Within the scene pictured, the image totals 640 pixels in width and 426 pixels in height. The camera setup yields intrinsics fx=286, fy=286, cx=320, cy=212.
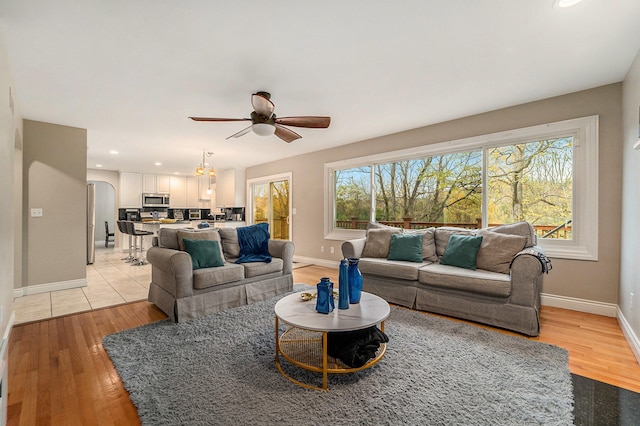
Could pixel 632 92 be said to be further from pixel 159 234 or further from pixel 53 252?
pixel 53 252

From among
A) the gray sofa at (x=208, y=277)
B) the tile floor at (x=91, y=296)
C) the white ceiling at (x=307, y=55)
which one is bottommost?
the tile floor at (x=91, y=296)

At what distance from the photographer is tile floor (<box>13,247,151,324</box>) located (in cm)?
325

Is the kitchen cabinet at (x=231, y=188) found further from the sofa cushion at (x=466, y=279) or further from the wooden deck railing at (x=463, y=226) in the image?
the sofa cushion at (x=466, y=279)

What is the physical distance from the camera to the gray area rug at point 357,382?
1535mm

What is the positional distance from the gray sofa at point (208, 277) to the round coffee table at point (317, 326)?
1084 millimetres

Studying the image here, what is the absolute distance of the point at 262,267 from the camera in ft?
11.5

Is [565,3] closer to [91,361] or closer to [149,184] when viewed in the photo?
[91,361]

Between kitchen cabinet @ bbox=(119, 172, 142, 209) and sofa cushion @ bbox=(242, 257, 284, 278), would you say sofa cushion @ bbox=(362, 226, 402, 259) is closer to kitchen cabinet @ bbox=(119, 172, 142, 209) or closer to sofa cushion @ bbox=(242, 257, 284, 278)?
sofa cushion @ bbox=(242, 257, 284, 278)

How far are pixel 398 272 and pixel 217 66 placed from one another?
2.83 meters

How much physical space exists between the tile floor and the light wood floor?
310 millimetres

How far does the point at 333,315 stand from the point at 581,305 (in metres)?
3.05

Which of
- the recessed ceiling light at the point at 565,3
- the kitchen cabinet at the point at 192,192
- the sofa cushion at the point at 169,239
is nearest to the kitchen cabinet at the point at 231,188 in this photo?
the kitchen cabinet at the point at 192,192

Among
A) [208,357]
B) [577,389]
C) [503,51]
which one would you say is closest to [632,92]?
[503,51]

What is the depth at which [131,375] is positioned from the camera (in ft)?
6.31
